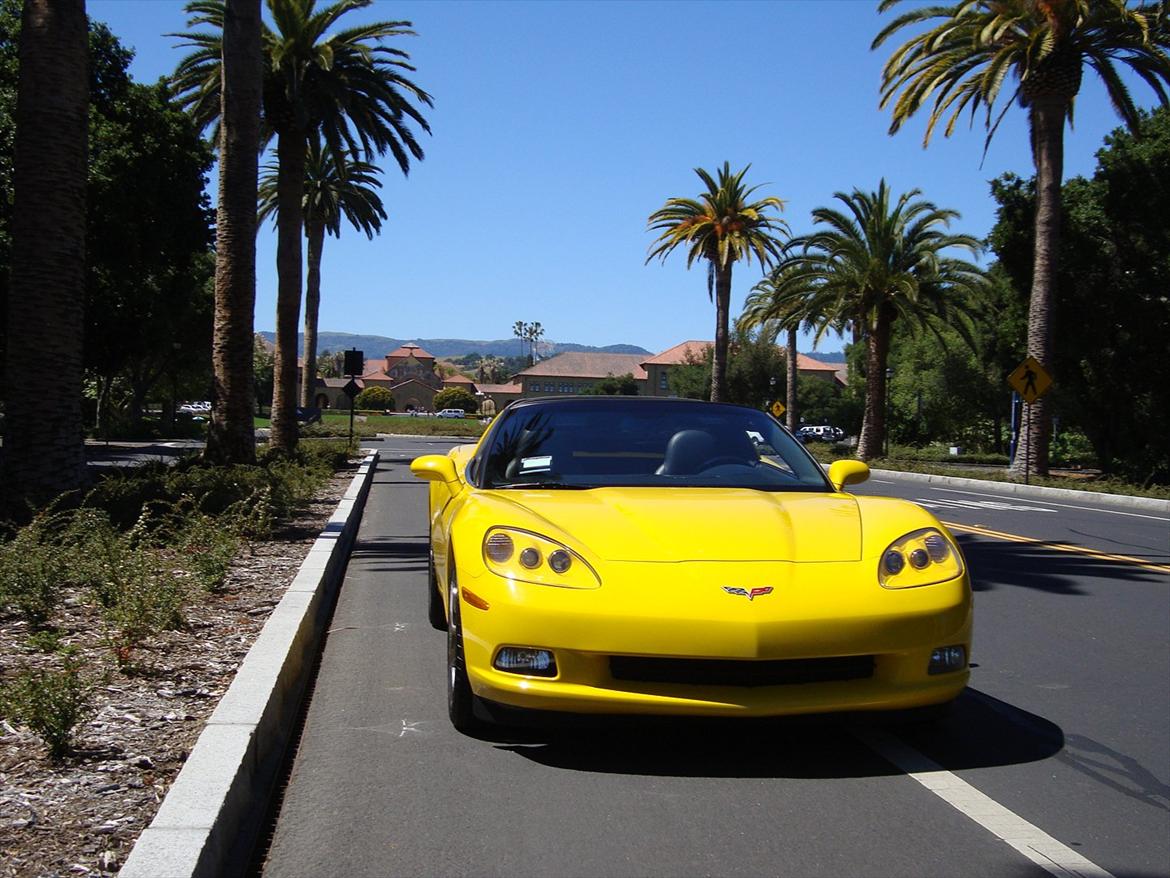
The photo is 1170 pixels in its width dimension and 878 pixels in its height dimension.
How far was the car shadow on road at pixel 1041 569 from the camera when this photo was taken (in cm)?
959

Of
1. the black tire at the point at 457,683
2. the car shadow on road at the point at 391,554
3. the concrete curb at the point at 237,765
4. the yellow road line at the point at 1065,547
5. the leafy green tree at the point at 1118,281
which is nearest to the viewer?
the concrete curb at the point at 237,765

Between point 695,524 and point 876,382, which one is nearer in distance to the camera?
point 695,524

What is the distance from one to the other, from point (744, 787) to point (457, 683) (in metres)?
1.29

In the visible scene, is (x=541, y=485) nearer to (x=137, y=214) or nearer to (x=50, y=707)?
(x=50, y=707)

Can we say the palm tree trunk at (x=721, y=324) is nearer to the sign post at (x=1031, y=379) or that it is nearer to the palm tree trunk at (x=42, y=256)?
the sign post at (x=1031, y=379)

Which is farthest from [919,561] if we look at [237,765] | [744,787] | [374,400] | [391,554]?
[374,400]

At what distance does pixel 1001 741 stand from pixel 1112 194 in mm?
34460

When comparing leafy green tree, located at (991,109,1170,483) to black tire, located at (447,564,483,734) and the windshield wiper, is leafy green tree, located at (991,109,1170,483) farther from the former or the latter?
black tire, located at (447,564,483,734)

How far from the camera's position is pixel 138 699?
4.91 m

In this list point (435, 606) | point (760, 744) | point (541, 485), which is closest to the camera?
point (760, 744)

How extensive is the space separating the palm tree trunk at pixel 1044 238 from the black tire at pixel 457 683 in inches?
986

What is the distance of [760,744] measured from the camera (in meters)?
4.75

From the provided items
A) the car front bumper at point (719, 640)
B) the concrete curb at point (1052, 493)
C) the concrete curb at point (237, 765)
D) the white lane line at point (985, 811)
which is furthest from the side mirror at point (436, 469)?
the concrete curb at point (1052, 493)

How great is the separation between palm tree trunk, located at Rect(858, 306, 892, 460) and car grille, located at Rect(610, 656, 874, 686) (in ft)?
114
